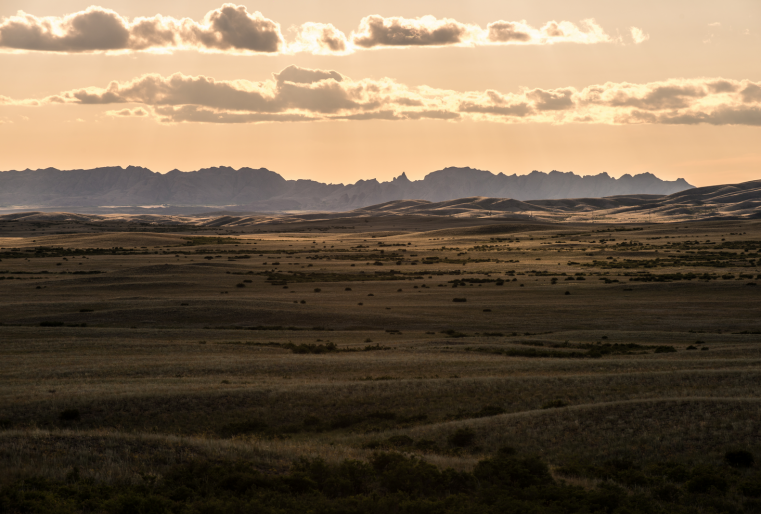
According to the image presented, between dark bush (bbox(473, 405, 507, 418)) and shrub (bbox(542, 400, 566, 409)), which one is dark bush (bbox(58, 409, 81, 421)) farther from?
shrub (bbox(542, 400, 566, 409))

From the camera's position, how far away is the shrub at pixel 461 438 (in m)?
18.7

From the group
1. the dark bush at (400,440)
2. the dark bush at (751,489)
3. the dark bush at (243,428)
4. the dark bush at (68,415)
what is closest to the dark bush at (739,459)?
the dark bush at (751,489)

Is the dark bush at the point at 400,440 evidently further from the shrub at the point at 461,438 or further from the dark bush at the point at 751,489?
the dark bush at the point at 751,489

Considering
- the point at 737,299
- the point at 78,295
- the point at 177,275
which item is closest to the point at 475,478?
the point at 737,299

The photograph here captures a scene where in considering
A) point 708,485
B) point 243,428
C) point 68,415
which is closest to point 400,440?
point 243,428

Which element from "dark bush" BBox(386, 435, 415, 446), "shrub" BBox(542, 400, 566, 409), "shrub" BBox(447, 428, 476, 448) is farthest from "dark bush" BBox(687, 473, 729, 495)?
"dark bush" BBox(386, 435, 415, 446)

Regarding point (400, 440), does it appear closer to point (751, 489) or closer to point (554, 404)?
point (554, 404)

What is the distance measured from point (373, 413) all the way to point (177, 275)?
6452 centimetres

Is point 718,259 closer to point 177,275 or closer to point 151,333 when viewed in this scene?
point 177,275

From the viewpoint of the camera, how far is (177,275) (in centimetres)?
8056

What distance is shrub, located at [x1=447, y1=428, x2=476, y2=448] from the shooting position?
18672mm

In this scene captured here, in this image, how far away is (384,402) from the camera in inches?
909

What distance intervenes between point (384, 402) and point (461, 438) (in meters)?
4.85

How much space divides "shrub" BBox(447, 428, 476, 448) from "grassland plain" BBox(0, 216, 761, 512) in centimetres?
5
